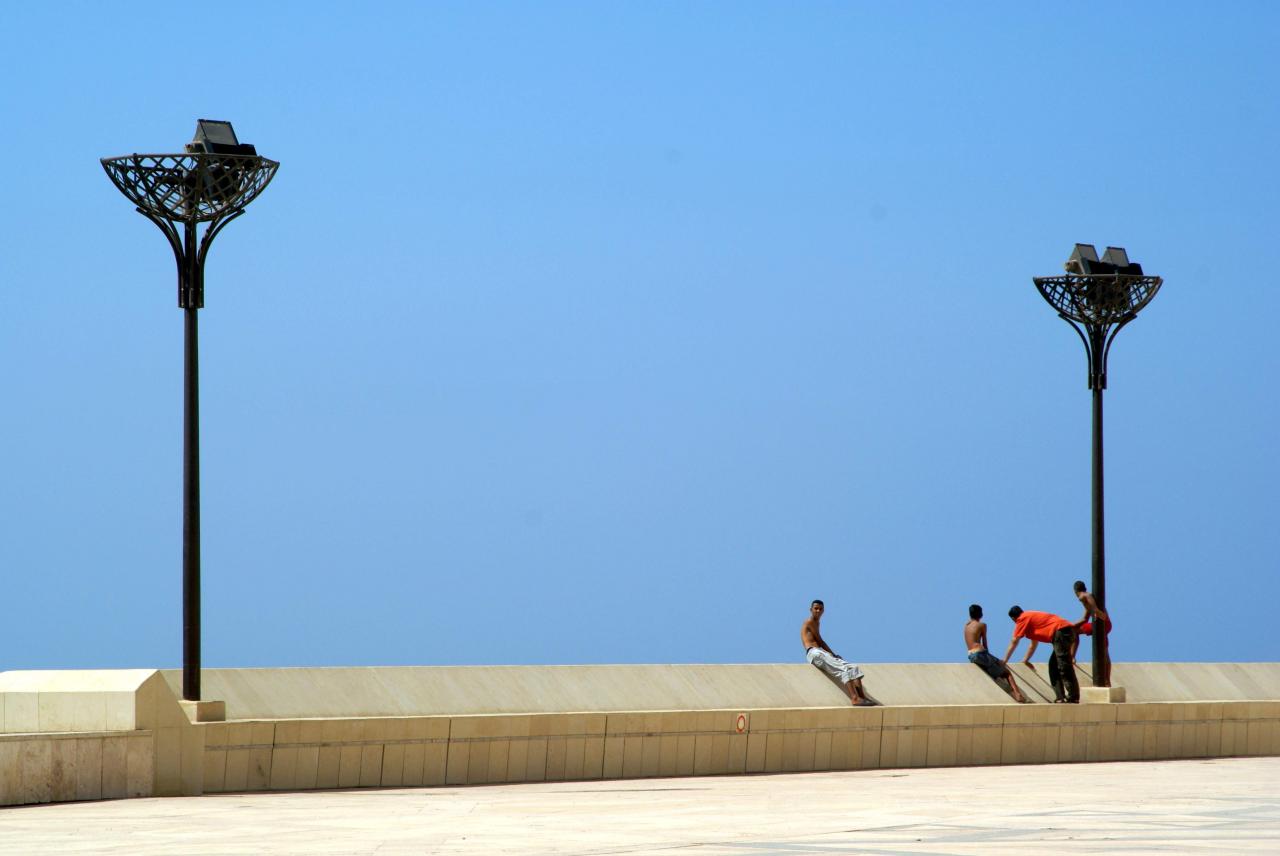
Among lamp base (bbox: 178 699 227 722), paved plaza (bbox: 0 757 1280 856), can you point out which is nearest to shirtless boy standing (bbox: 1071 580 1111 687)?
paved plaza (bbox: 0 757 1280 856)

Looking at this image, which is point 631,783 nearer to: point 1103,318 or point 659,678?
point 659,678

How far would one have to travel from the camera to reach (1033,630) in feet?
72.4

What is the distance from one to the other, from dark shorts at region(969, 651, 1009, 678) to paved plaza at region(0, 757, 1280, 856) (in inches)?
175

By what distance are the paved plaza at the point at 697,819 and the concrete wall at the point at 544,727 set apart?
1.17ft

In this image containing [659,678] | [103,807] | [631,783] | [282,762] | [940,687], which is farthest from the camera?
[940,687]

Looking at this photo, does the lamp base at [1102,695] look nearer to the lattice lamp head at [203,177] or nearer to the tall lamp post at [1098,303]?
the tall lamp post at [1098,303]

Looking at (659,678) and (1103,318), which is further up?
(1103,318)

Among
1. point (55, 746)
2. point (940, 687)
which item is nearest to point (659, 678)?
point (940, 687)

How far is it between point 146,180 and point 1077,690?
38.3 feet

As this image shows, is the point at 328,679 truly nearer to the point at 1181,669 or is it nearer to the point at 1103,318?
the point at 1103,318

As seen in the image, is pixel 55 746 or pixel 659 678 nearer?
pixel 55 746

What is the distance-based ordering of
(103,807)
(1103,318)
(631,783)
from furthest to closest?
(1103,318) < (631,783) < (103,807)

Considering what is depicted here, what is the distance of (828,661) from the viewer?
20.2 meters

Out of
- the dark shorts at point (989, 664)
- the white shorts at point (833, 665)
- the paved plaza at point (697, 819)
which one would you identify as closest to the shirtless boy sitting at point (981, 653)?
the dark shorts at point (989, 664)
